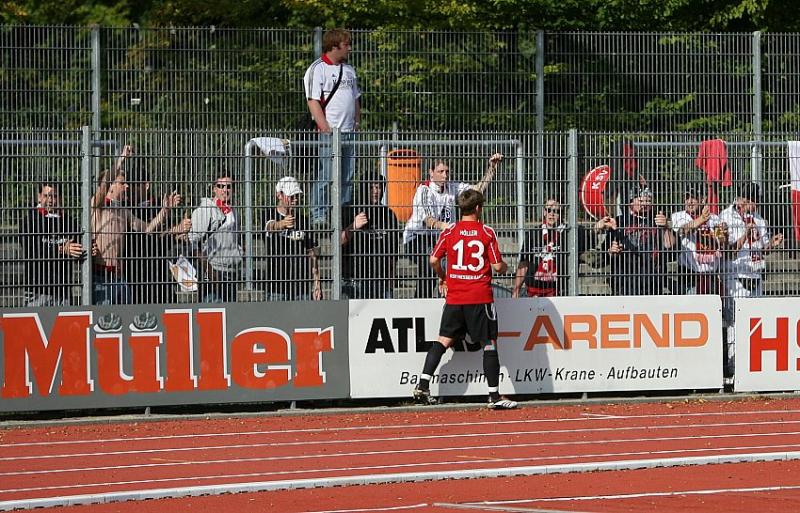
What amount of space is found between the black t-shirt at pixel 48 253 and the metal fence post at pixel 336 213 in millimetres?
2443

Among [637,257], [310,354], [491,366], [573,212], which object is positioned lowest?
[491,366]

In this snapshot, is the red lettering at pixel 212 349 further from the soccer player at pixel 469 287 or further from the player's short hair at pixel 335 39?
the player's short hair at pixel 335 39

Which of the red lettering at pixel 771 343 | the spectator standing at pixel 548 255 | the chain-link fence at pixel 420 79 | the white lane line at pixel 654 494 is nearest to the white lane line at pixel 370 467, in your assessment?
the white lane line at pixel 654 494

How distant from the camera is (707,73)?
19.9m

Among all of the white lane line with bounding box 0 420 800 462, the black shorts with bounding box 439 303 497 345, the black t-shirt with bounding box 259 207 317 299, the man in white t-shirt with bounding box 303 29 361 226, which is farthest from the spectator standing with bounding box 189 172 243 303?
the white lane line with bounding box 0 420 800 462

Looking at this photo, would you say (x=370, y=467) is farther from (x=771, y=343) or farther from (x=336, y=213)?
(x=771, y=343)

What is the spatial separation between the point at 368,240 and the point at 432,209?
710 mm

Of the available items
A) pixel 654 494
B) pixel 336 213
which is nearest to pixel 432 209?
pixel 336 213

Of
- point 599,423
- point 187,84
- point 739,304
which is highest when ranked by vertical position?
point 187,84

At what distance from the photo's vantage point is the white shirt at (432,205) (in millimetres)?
14844

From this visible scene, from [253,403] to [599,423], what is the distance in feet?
11.2

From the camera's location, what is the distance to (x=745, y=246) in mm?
15602

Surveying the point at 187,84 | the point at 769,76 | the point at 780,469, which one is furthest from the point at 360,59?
the point at 780,469

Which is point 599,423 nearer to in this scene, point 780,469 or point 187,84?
point 780,469
